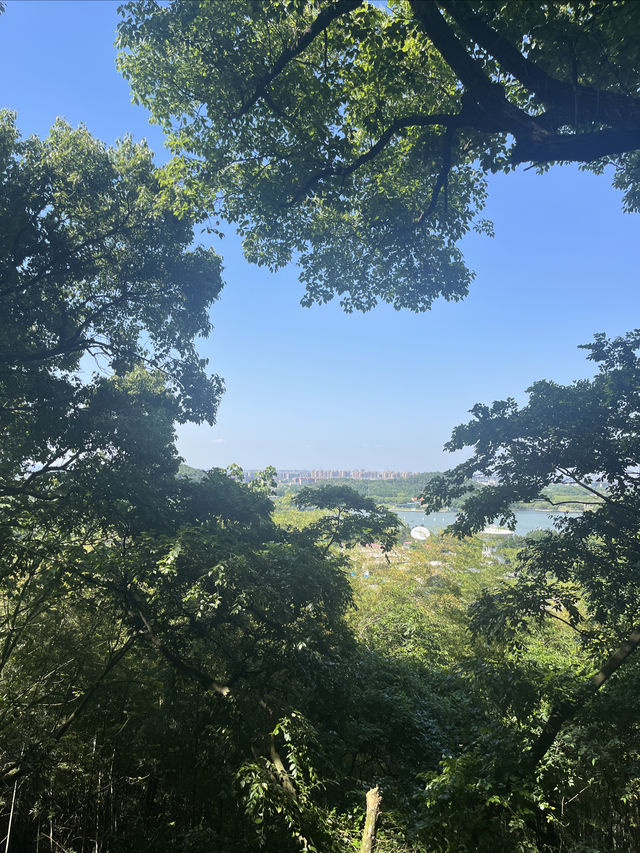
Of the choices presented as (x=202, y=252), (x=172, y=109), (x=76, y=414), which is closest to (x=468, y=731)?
(x=76, y=414)

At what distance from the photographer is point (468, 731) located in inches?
222

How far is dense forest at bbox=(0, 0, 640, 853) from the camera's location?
3.76 meters

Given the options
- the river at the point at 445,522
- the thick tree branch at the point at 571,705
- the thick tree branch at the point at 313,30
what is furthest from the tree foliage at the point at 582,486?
the river at the point at 445,522

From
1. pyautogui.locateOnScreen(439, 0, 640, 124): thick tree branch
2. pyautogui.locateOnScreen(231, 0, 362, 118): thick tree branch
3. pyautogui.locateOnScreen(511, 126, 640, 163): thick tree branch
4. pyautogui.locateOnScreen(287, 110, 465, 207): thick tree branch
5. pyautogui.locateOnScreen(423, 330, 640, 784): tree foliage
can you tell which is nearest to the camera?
pyautogui.locateOnScreen(439, 0, 640, 124): thick tree branch

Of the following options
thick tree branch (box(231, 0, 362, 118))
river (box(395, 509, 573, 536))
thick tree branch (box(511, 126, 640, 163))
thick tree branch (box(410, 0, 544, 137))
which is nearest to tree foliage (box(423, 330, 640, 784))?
thick tree branch (box(511, 126, 640, 163))

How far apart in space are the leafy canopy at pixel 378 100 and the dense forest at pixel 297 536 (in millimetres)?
33

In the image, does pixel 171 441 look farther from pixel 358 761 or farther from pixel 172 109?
pixel 358 761

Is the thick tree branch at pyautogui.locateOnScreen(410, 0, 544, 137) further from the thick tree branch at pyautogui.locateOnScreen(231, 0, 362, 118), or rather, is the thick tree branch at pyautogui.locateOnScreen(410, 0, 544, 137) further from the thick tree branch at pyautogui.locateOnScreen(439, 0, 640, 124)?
the thick tree branch at pyautogui.locateOnScreen(231, 0, 362, 118)

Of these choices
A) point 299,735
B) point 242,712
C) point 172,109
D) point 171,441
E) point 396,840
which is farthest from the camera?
point 171,441

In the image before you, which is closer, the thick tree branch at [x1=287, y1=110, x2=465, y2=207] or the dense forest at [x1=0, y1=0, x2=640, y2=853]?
the dense forest at [x1=0, y1=0, x2=640, y2=853]

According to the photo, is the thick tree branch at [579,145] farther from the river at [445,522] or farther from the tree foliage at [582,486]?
the river at [445,522]

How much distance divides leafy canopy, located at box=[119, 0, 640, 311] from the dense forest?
3 centimetres

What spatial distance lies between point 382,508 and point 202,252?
764cm

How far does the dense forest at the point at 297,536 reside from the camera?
12.3 ft
